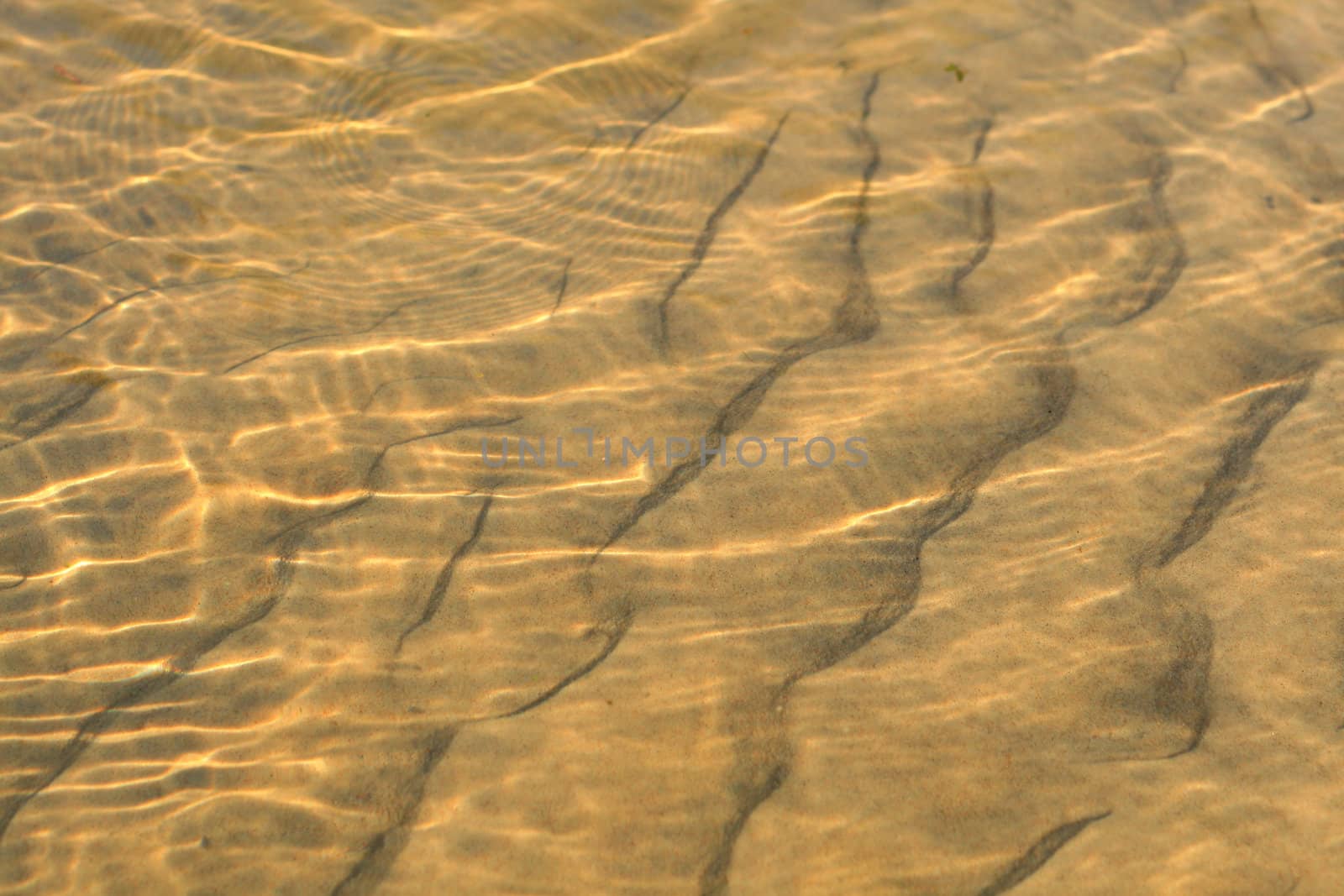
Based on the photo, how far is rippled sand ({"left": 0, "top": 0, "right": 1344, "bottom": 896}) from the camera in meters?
1.54

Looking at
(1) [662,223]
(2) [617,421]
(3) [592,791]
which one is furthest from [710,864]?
(1) [662,223]

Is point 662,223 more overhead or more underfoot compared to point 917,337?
more overhead

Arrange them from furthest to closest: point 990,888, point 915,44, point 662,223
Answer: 1. point 915,44
2. point 662,223
3. point 990,888

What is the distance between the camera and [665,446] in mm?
2023

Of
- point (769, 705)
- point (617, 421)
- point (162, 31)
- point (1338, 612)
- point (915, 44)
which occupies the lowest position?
point (1338, 612)

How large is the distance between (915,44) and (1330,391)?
1.40 meters

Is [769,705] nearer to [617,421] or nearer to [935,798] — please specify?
[935,798]

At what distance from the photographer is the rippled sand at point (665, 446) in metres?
1.54

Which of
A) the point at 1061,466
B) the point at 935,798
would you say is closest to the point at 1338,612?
the point at 1061,466

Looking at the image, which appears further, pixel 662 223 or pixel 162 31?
pixel 162 31

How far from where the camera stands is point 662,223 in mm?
2475

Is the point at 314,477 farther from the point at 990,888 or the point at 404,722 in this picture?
the point at 990,888

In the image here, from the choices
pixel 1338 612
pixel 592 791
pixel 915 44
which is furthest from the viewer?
pixel 915 44

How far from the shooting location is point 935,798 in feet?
5.07
